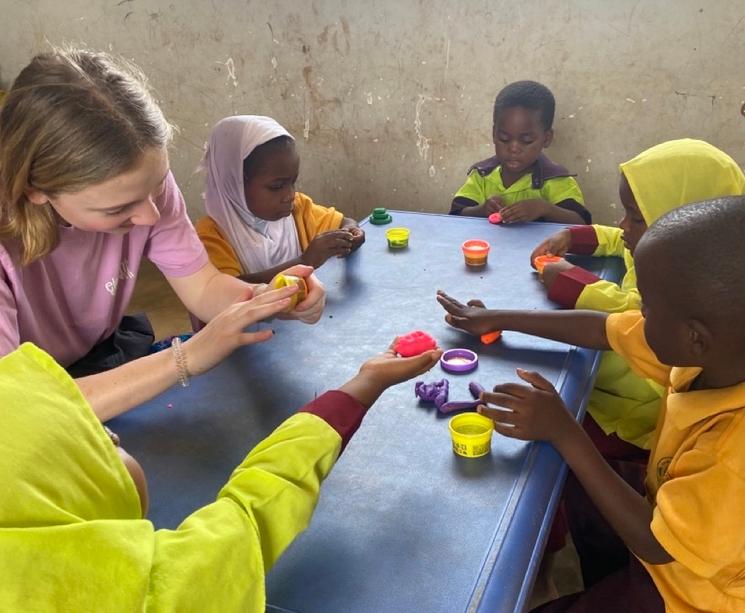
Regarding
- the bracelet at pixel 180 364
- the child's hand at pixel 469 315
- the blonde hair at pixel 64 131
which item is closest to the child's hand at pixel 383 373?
the child's hand at pixel 469 315

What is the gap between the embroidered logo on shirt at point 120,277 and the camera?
1.70 metres

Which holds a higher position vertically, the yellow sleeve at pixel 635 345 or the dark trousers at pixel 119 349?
the yellow sleeve at pixel 635 345

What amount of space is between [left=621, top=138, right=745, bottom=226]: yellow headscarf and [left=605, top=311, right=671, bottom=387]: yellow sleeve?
31 centimetres

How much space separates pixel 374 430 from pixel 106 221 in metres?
0.72

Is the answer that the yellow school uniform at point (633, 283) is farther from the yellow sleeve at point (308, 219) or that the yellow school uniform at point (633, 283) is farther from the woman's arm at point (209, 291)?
the yellow sleeve at point (308, 219)

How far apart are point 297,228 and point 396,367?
140cm

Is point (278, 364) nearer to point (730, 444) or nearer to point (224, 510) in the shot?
point (224, 510)

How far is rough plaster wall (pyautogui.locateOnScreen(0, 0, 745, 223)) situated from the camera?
9.52 feet

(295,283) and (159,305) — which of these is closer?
(295,283)

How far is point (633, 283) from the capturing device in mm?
1869

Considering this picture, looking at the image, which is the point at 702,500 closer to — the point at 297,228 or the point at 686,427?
the point at 686,427

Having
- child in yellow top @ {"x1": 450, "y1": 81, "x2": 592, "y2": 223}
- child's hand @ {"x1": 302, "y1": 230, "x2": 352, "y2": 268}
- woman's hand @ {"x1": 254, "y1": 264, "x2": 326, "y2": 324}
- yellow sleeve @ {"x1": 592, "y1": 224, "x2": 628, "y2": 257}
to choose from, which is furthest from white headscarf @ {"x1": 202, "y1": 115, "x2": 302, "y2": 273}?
yellow sleeve @ {"x1": 592, "y1": 224, "x2": 628, "y2": 257}

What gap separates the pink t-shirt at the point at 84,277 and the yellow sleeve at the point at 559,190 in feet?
4.99

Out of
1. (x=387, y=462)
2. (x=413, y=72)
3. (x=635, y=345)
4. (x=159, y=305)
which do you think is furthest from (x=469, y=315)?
(x=159, y=305)
